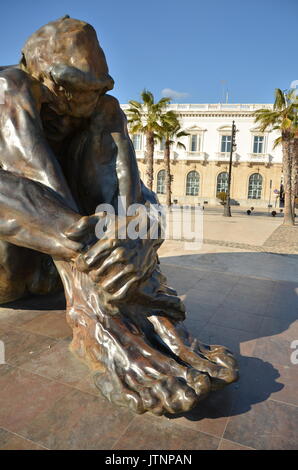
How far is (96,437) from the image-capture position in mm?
1482

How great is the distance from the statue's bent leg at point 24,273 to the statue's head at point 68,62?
94cm

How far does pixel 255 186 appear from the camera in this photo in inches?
1353

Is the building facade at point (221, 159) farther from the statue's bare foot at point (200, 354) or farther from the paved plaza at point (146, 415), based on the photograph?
the statue's bare foot at point (200, 354)

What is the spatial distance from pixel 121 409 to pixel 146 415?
4.7 inches

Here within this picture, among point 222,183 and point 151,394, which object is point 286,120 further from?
point 222,183

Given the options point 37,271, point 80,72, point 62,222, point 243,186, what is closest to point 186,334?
point 62,222

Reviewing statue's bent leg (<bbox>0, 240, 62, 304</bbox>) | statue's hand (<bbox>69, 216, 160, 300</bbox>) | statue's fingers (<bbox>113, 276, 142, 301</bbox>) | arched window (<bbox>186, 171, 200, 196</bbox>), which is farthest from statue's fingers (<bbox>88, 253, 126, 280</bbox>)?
arched window (<bbox>186, 171, 200, 196</bbox>)

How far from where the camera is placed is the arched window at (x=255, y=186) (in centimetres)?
3425

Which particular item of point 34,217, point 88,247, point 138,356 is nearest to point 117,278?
point 88,247

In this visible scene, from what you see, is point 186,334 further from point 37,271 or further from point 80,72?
point 80,72

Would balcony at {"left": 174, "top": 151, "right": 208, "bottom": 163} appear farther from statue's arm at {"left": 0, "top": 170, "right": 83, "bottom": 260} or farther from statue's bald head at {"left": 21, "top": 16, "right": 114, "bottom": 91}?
statue's arm at {"left": 0, "top": 170, "right": 83, "bottom": 260}

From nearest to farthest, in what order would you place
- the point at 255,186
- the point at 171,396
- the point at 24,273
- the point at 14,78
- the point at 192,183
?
the point at 171,396 → the point at 14,78 → the point at 24,273 → the point at 255,186 → the point at 192,183

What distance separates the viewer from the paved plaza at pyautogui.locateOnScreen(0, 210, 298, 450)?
4.89 ft
